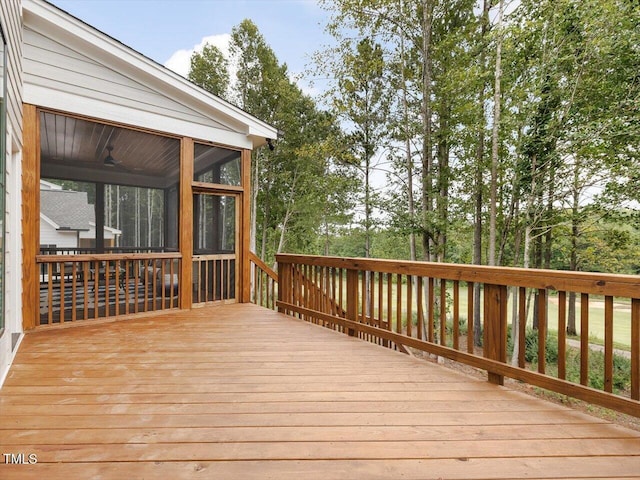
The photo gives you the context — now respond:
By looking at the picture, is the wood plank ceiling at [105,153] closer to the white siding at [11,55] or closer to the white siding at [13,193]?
the white siding at [13,193]

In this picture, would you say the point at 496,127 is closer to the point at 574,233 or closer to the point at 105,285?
the point at 574,233

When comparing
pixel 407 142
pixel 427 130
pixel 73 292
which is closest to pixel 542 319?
pixel 73 292

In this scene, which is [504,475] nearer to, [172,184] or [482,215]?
[172,184]

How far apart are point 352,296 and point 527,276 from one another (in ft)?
5.85

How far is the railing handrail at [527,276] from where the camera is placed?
1842 mm

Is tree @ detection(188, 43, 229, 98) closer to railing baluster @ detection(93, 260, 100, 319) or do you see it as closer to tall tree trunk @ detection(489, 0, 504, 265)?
tall tree trunk @ detection(489, 0, 504, 265)

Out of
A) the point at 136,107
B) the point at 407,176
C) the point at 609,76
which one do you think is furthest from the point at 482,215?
the point at 136,107

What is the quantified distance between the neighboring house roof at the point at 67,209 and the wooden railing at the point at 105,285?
0.63 metres

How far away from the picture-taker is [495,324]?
94.4 inches

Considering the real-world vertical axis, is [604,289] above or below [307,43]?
below

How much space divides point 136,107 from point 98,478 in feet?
14.6

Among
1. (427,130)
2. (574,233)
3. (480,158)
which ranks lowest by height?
(574,233)

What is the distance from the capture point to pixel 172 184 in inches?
198

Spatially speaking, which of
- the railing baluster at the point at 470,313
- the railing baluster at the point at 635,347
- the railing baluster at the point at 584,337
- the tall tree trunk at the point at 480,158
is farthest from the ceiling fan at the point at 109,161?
the tall tree trunk at the point at 480,158
